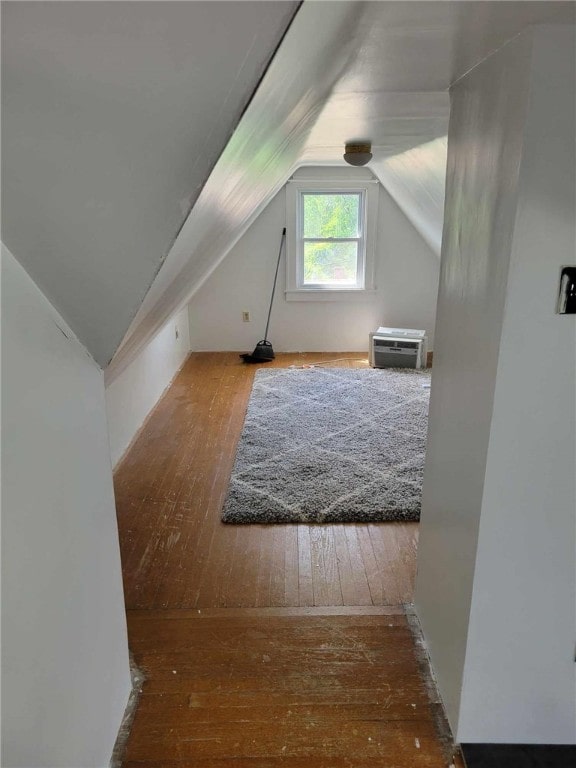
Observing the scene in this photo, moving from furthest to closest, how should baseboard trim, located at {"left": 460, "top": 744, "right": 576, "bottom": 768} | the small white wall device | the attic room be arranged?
the small white wall device < baseboard trim, located at {"left": 460, "top": 744, "right": 576, "bottom": 768} < the attic room

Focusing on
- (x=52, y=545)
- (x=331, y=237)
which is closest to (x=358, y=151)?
(x=52, y=545)

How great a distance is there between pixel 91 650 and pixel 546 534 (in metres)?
1.06

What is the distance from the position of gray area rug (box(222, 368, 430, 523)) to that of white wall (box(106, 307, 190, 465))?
68 cm

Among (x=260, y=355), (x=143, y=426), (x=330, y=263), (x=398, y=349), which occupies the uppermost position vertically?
(x=330, y=263)

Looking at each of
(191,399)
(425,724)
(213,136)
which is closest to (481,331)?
(213,136)

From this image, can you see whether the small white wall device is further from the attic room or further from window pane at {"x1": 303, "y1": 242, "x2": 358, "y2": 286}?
the attic room

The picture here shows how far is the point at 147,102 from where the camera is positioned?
2.12ft

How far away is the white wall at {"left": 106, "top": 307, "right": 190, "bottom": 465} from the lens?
286 centimetres

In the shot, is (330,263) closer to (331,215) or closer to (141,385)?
(331,215)

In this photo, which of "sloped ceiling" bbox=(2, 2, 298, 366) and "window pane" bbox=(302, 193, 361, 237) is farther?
"window pane" bbox=(302, 193, 361, 237)

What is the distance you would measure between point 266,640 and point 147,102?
61.9 inches

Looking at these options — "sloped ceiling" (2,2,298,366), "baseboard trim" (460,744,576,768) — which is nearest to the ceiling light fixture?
"sloped ceiling" (2,2,298,366)

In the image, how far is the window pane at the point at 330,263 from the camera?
16.2ft

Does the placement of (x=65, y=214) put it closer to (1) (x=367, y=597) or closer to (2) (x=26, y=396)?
(2) (x=26, y=396)
